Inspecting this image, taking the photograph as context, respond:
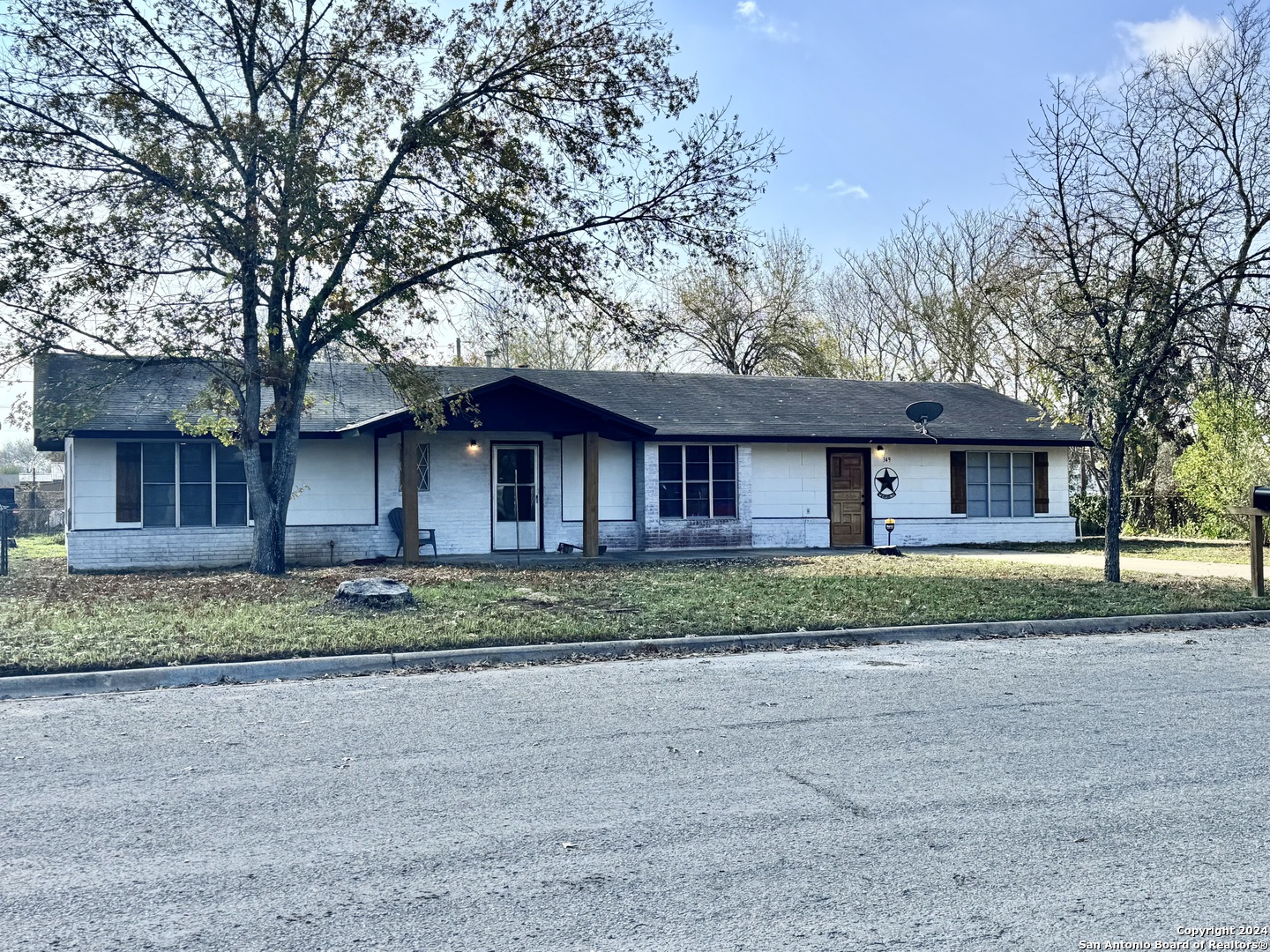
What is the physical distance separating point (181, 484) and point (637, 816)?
16.0 m

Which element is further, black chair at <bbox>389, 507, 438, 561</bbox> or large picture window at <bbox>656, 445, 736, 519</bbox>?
large picture window at <bbox>656, 445, 736, 519</bbox>

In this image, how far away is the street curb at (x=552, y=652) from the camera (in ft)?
25.7

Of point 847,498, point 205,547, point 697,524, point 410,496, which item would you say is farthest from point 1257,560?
point 205,547

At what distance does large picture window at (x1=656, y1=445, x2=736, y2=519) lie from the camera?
69.7 feet

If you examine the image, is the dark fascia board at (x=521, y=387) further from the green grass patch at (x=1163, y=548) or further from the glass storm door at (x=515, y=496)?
the green grass patch at (x=1163, y=548)

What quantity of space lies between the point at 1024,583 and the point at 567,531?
921cm

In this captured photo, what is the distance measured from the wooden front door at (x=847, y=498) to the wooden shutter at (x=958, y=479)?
6.98 ft

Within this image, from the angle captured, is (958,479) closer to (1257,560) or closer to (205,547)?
(1257,560)

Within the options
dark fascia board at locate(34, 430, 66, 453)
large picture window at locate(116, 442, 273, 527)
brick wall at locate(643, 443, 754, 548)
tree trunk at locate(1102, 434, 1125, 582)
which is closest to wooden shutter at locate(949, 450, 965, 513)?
brick wall at locate(643, 443, 754, 548)

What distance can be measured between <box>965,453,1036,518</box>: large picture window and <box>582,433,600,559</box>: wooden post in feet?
29.0

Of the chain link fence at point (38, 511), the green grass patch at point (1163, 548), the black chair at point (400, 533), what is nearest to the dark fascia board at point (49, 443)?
the black chair at point (400, 533)

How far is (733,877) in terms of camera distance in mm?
3934

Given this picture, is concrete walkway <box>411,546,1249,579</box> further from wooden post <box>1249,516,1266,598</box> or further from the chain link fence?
the chain link fence

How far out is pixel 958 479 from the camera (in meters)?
23.3
